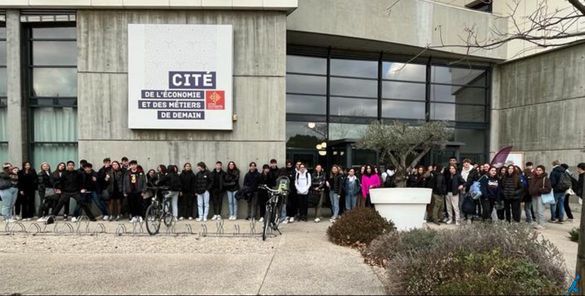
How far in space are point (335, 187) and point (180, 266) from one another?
5.86 meters

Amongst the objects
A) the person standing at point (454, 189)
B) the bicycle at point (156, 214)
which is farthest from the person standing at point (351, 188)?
the bicycle at point (156, 214)

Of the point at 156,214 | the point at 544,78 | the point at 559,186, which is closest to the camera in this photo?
the point at 156,214

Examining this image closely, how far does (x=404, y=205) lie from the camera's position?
8242 mm

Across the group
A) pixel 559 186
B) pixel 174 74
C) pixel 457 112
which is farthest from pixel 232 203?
pixel 457 112

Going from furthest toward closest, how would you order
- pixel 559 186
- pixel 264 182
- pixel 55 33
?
pixel 55 33
pixel 559 186
pixel 264 182

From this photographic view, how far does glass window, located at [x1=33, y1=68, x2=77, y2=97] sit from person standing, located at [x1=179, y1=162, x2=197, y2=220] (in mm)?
4772

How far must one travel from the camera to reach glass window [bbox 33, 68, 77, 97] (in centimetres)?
1242

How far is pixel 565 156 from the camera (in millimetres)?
15898

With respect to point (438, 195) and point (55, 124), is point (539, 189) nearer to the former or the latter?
point (438, 195)

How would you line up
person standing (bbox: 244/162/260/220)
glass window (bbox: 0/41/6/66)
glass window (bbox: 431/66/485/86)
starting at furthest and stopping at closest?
glass window (bbox: 431/66/485/86)
glass window (bbox: 0/41/6/66)
person standing (bbox: 244/162/260/220)

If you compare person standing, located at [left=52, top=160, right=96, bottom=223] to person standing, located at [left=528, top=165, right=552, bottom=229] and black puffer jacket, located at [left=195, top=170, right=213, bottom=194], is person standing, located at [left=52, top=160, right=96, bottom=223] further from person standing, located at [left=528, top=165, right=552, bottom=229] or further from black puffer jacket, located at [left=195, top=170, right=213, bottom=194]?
person standing, located at [left=528, top=165, right=552, bottom=229]

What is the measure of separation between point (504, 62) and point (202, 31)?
13983mm

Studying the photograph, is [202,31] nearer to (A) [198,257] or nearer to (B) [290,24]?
(B) [290,24]

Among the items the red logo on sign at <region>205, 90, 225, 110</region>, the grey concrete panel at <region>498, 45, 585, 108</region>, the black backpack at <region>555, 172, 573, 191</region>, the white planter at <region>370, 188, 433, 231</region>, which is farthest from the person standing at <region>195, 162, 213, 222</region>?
the grey concrete panel at <region>498, 45, 585, 108</region>
